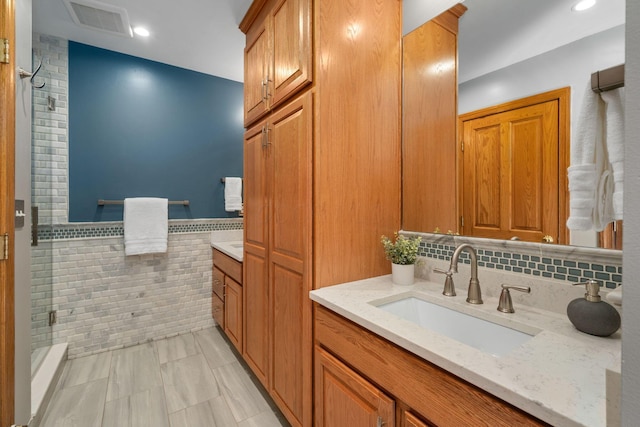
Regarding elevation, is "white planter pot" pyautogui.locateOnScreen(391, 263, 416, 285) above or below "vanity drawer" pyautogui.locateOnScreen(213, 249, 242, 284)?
above

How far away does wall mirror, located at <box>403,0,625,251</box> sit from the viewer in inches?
34.6

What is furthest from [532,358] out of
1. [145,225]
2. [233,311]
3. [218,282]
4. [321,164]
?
[145,225]

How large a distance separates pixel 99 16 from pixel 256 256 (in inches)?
80.3

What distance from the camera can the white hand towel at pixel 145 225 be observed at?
2355 mm

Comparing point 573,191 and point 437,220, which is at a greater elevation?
point 573,191

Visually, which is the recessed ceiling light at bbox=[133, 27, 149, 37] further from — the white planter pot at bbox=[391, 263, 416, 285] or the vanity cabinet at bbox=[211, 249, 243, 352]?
the white planter pot at bbox=[391, 263, 416, 285]

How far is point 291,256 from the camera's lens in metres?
1.35

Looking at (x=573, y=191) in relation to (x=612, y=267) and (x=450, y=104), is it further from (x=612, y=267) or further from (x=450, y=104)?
(x=450, y=104)

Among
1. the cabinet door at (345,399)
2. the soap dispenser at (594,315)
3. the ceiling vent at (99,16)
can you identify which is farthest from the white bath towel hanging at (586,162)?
the ceiling vent at (99,16)

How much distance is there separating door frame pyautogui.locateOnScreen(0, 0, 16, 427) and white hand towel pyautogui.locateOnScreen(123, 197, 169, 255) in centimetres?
129

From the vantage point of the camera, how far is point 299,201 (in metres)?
1.28

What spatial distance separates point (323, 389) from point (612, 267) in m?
1.06

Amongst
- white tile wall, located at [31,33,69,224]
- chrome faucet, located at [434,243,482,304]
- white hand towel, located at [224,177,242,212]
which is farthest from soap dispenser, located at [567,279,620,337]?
white tile wall, located at [31,33,69,224]

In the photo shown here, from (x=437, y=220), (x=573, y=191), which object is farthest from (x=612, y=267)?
(x=437, y=220)
